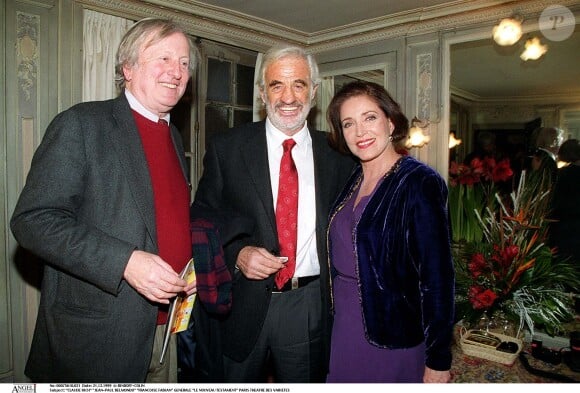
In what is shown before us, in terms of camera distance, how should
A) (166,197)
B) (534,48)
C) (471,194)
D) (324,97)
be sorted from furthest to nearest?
(324,97) < (534,48) < (471,194) < (166,197)

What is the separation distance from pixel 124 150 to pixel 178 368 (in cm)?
119

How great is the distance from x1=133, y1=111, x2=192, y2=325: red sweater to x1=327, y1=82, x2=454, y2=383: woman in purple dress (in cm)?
63

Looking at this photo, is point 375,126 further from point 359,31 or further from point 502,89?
point 502,89

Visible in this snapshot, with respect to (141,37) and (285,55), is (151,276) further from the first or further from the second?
(285,55)

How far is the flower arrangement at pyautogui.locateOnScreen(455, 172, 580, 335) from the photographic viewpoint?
Answer: 74.9 inches

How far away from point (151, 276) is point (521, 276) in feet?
5.37

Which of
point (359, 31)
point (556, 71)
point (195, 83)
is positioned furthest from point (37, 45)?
point (556, 71)

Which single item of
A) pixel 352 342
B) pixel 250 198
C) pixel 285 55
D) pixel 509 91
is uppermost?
pixel 509 91

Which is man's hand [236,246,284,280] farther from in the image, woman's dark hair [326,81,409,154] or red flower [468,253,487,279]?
red flower [468,253,487,279]

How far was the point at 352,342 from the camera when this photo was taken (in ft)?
5.45

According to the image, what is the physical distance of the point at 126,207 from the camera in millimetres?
1285

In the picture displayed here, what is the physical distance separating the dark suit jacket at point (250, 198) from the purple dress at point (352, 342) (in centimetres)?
10

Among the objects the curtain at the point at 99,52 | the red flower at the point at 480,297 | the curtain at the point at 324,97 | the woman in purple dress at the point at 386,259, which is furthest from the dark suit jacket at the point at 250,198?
the curtain at the point at 324,97

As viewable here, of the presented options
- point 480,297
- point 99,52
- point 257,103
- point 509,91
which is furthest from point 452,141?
point 99,52
